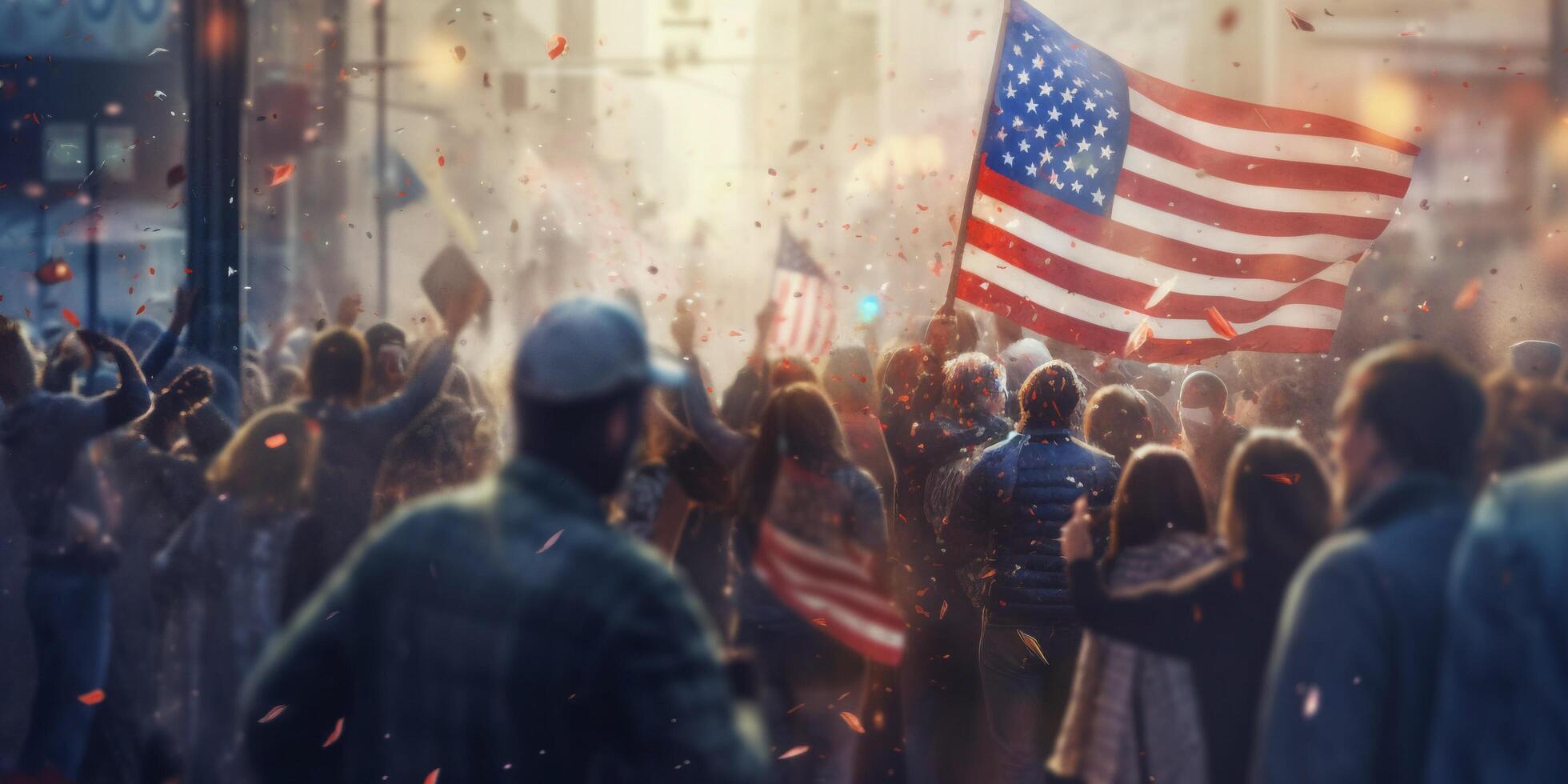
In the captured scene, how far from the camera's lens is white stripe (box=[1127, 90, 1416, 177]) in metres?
5.98

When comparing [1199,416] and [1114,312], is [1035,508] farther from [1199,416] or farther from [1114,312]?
[1114,312]

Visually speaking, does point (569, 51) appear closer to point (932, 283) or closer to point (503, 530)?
point (932, 283)

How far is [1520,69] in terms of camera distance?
1415 inches

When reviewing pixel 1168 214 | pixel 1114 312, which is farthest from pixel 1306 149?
pixel 1114 312

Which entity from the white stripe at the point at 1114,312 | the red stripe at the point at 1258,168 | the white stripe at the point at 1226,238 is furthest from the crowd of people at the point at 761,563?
the red stripe at the point at 1258,168

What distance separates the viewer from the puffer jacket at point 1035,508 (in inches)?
188

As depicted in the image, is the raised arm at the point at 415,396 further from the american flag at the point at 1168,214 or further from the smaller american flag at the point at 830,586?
the american flag at the point at 1168,214

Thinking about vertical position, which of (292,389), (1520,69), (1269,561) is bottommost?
(292,389)

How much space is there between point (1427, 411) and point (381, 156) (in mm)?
25439

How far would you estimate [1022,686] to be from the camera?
490cm

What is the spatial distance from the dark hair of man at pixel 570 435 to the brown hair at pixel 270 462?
2.94 meters

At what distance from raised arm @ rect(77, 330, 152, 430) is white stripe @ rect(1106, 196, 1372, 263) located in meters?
4.65

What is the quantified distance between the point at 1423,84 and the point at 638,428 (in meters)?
40.8

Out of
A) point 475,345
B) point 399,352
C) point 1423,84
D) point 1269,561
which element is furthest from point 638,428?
point 1423,84
